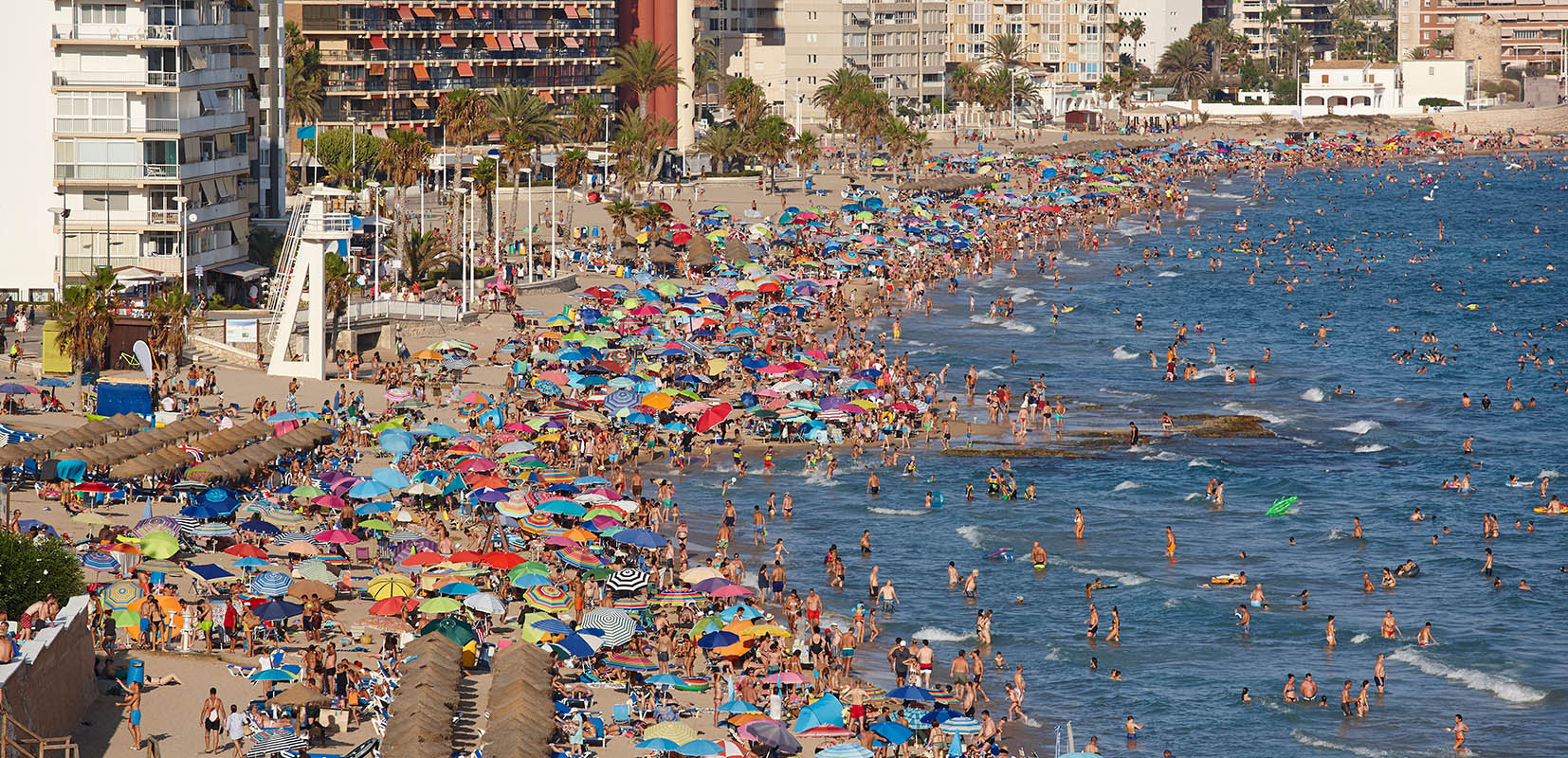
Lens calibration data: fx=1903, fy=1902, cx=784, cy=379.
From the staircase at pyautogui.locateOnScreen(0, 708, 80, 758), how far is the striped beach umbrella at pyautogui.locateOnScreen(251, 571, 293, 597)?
8673mm

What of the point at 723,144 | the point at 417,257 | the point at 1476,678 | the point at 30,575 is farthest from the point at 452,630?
the point at 723,144

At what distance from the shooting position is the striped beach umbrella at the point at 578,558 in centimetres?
4400

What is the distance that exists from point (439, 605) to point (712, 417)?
2131 centimetres

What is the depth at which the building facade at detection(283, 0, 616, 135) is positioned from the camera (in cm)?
12081

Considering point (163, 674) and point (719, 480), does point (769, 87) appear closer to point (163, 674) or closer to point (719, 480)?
point (719, 480)

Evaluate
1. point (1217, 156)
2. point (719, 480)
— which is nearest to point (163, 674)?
point (719, 480)

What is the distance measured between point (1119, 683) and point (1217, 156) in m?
147

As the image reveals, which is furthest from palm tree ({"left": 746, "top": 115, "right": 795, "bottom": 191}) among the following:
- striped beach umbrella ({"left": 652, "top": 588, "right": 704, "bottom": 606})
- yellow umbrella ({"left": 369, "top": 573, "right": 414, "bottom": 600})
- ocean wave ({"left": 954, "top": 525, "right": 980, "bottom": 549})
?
yellow umbrella ({"left": 369, "top": 573, "right": 414, "bottom": 600})

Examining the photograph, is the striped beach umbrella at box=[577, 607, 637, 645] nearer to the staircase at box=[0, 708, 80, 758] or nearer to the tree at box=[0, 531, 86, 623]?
the tree at box=[0, 531, 86, 623]

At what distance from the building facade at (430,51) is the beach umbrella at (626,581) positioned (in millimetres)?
77609

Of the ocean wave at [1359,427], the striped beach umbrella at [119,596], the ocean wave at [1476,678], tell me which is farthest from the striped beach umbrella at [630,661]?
the ocean wave at [1359,427]

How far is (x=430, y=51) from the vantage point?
124m

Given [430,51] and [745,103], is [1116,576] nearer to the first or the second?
[430,51]

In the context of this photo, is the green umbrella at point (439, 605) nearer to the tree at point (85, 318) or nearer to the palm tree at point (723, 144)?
the tree at point (85, 318)
